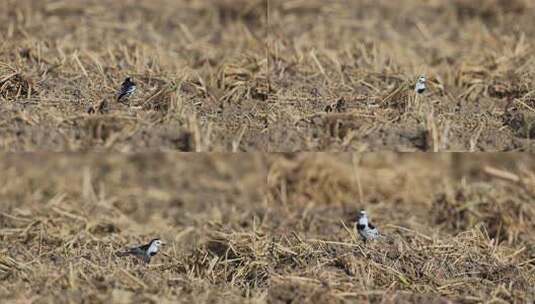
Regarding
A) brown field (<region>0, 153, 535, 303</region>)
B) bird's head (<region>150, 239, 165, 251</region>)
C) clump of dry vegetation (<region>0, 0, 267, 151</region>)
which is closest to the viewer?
brown field (<region>0, 153, 535, 303</region>)

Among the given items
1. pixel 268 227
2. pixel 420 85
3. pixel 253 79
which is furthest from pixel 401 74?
pixel 268 227

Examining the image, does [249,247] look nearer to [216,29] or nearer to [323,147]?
[323,147]

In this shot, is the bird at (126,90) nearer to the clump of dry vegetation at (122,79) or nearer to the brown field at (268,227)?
the clump of dry vegetation at (122,79)

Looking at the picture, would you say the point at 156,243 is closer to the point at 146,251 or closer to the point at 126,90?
the point at 146,251

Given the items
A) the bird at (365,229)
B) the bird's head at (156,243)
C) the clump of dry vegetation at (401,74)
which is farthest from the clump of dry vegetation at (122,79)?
the bird at (365,229)

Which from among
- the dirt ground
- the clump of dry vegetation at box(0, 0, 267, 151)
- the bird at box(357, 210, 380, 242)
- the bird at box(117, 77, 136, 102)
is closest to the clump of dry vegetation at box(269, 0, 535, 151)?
the dirt ground

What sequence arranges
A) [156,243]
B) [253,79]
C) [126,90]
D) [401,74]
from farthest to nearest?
[401,74] → [253,79] → [156,243] → [126,90]

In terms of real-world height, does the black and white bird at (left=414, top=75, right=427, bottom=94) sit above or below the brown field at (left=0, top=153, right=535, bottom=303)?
above

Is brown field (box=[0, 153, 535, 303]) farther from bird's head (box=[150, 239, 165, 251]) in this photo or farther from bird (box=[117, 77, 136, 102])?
bird (box=[117, 77, 136, 102])
